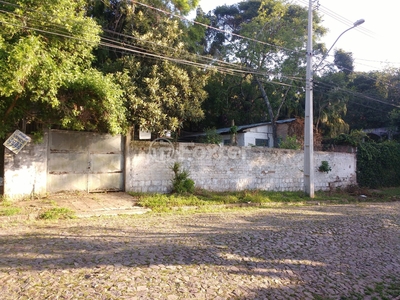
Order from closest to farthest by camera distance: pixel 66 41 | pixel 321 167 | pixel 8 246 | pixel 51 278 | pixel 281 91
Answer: pixel 51 278 → pixel 8 246 → pixel 66 41 → pixel 321 167 → pixel 281 91

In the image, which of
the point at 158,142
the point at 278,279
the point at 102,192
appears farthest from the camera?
the point at 158,142

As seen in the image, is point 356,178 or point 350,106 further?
point 350,106

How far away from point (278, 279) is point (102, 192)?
8.59m

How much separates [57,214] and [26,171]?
2580 millimetres

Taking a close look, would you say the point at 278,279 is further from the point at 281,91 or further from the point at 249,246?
the point at 281,91

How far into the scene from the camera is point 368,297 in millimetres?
4270

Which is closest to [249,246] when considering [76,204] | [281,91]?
[76,204]

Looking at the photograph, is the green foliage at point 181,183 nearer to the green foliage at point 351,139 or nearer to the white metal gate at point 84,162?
the white metal gate at point 84,162

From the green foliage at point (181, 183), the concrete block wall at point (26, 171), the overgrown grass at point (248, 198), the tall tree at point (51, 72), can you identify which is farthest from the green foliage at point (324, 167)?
the concrete block wall at point (26, 171)

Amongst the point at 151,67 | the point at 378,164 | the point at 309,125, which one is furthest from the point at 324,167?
the point at 151,67

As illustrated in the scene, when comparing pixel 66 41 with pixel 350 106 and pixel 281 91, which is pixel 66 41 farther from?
pixel 350 106

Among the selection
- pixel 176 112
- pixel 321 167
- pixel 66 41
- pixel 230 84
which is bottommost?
pixel 321 167

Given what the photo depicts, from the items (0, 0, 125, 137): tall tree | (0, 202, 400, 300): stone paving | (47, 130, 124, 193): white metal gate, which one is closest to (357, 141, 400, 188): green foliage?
(0, 202, 400, 300): stone paving

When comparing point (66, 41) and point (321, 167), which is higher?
point (66, 41)
